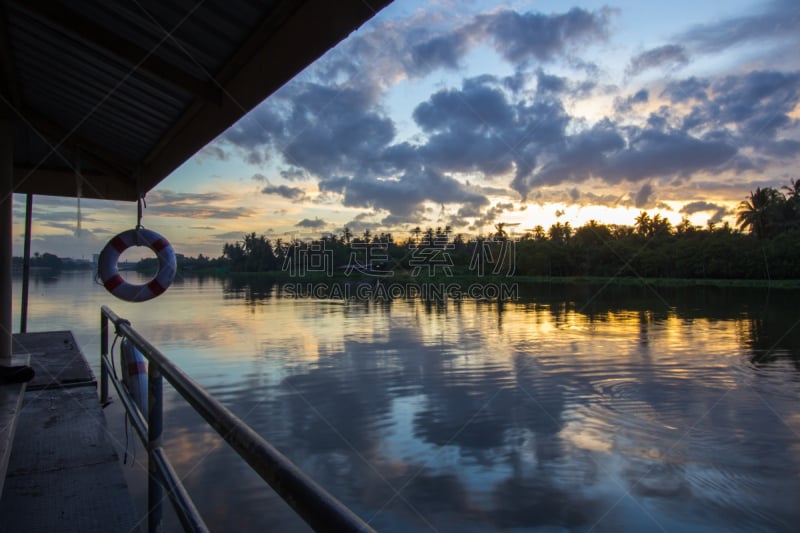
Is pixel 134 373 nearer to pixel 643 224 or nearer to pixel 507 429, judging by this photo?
pixel 507 429

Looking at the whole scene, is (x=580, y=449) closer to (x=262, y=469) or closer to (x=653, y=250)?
(x=262, y=469)

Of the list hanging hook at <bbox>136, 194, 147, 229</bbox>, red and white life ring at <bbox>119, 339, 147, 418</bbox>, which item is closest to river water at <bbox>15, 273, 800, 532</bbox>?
red and white life ring at <bbox>119, 339, 147, 418</bbox>

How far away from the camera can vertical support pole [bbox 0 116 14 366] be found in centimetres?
291

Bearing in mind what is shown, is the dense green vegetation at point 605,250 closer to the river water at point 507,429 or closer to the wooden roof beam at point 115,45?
the river water at point 507,429

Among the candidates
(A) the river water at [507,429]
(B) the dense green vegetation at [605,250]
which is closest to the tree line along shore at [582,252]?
(B) the dense green vegetation at [605,250]

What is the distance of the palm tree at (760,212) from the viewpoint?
39938 millimetres

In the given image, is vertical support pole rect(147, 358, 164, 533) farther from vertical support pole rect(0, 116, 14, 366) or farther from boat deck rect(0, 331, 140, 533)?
vertical support pole rect(0, 116, 14, 366)

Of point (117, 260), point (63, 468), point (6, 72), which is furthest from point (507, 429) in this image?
point (6, 72)

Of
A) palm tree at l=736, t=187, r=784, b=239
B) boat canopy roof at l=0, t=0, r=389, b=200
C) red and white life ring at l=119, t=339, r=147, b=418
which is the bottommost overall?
red and white life ring at l=119, t=339, r=147, b=418

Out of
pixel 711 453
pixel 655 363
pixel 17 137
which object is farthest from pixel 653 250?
pixel 17 137

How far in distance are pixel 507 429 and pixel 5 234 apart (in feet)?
12.3

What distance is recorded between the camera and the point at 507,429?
14.9 feet

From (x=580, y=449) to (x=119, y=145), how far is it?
382 centimetres

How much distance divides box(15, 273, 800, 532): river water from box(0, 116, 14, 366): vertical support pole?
1.16 metres
